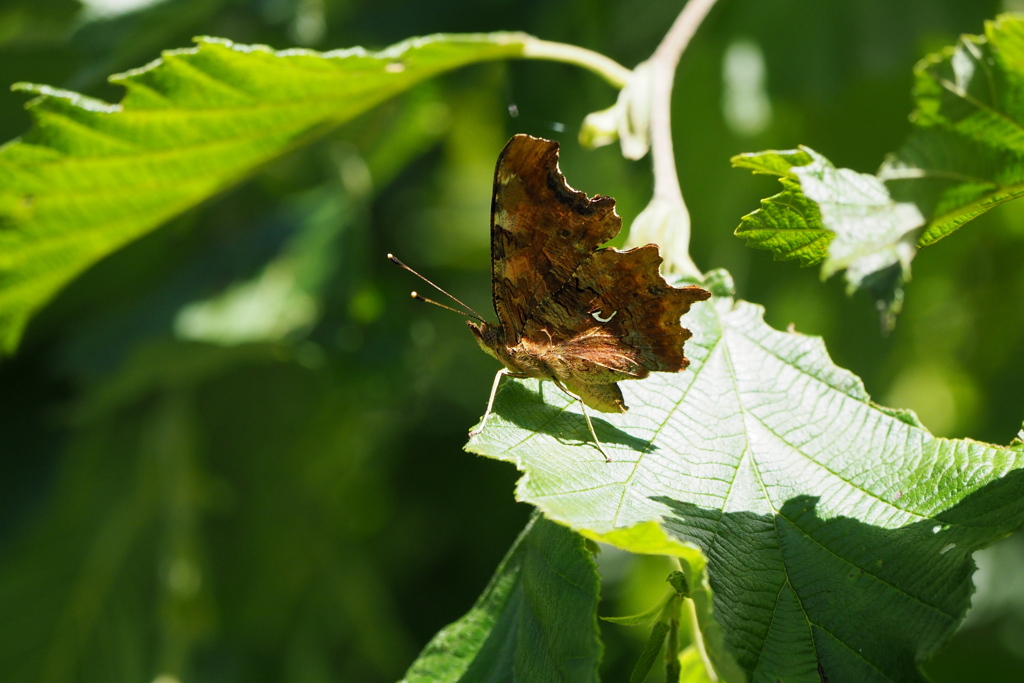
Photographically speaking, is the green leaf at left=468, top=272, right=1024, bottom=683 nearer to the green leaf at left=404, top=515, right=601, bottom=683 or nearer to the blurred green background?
the green leaf at left=404, top=515, right=601, bottom=683

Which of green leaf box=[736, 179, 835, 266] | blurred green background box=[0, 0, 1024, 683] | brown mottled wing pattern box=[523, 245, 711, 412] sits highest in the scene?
green leaf box=[736, 179, 835, 266]

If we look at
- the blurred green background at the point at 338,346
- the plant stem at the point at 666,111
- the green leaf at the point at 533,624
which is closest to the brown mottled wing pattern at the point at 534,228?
the plant stem at the point at 666,111

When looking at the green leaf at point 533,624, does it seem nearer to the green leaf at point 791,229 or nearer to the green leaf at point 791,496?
the green leaf at point 791,496

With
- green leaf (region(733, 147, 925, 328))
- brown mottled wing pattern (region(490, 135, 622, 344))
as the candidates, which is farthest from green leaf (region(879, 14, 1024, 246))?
brown mottled wing pattern (region(490, 135, 622, 344))

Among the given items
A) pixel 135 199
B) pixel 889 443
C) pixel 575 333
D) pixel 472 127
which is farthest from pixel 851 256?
pixel 472 127

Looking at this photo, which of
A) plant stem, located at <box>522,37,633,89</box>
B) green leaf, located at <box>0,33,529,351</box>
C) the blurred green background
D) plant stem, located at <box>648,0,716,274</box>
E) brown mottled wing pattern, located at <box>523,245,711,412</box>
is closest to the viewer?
brown mottled wing pattern, located at <box>523,245,711,412</box>

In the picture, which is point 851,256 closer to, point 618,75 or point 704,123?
point 618,75
